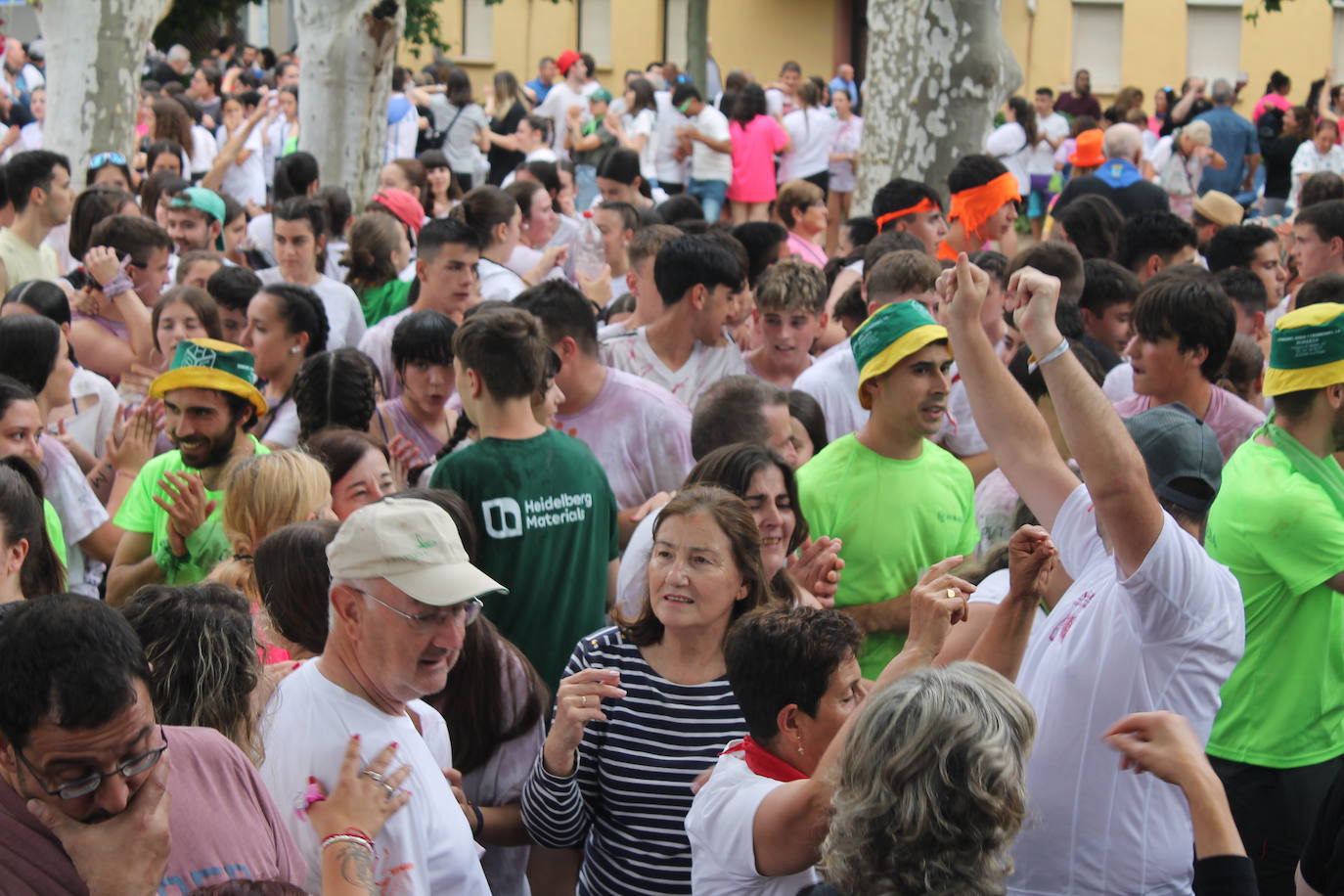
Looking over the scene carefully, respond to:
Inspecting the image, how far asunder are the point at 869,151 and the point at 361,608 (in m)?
8.87


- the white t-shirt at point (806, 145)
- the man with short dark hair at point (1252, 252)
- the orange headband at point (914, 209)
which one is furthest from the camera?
the white t-shirt at point (806, 145)

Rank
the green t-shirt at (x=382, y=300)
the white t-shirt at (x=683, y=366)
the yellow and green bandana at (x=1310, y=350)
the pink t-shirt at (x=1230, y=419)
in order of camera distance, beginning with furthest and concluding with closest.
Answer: the green t-shirt at (x=382, y=300)
the white t-shirt at (x=683, y=366)
the pink t-shirt at (x=1230, y=419)
the yellow and green bandana at (x=1310, y=350)

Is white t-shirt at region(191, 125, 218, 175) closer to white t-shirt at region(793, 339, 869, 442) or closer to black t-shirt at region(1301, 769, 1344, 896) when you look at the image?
white t-shirt at region(793, 339, 869, 442)

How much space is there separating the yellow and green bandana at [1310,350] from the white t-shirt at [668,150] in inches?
513

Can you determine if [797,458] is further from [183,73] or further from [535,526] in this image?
[183,73]

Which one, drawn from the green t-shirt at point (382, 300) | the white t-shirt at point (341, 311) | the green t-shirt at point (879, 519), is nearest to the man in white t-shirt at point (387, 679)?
the green t-shirt at point (879, 519)

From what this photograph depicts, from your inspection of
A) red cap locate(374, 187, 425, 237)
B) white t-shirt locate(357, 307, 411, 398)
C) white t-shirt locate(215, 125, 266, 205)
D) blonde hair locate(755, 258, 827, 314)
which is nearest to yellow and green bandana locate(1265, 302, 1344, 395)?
blonde hair locate(755, 258, 827, 314)

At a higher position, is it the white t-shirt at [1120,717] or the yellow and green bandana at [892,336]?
the yellow and green bandana at [892,336]

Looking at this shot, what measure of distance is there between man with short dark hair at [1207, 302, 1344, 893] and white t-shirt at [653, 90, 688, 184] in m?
13.2

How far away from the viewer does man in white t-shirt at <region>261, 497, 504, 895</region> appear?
2926mm

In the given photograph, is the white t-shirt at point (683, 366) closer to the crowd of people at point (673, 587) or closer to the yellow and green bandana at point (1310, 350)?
the crowd of people at point (673, 587)

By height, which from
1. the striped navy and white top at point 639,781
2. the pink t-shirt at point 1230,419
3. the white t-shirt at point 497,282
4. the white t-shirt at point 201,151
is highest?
the white t-shirt at point 201,151

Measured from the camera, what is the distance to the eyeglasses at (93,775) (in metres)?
2.24

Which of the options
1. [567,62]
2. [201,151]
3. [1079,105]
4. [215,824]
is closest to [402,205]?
[201,151]
